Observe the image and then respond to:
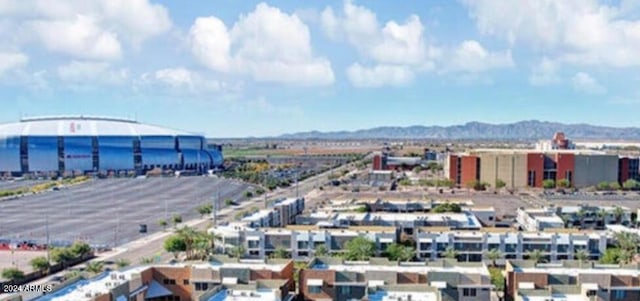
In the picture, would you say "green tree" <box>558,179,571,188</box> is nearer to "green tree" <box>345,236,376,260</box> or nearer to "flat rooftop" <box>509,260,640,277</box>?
"green tree" <box>345,236,376,260</box>

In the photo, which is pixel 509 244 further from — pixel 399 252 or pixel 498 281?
pixel 498 281

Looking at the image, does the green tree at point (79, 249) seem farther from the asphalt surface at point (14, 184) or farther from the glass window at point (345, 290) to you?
the asphalt surface at point (14, 184)

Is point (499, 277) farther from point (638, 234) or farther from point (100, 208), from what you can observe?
point (100, 208)

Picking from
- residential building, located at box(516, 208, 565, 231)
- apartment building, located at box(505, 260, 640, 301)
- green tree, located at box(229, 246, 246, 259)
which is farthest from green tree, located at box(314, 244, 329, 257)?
residential building, located at box(516, 208, 565, 231)

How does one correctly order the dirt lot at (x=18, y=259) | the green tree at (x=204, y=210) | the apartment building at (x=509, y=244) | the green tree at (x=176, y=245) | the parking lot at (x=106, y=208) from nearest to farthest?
the dirt lot at (x=18, y=259)
the apartment building at (x=509, y=244)
the green tree at (x=176, y=245)
the parking lot at (x=106, y=208)
the green tree at (x=204, y=210)

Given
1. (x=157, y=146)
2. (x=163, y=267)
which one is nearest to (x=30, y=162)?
(x=157, y=146)

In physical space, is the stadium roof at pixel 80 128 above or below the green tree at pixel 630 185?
Result: above

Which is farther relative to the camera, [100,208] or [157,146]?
[157,146]

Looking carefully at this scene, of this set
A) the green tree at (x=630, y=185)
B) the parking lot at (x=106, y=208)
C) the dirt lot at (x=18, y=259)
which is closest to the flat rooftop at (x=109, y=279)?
the dirt lot at (x=18, y=259)
